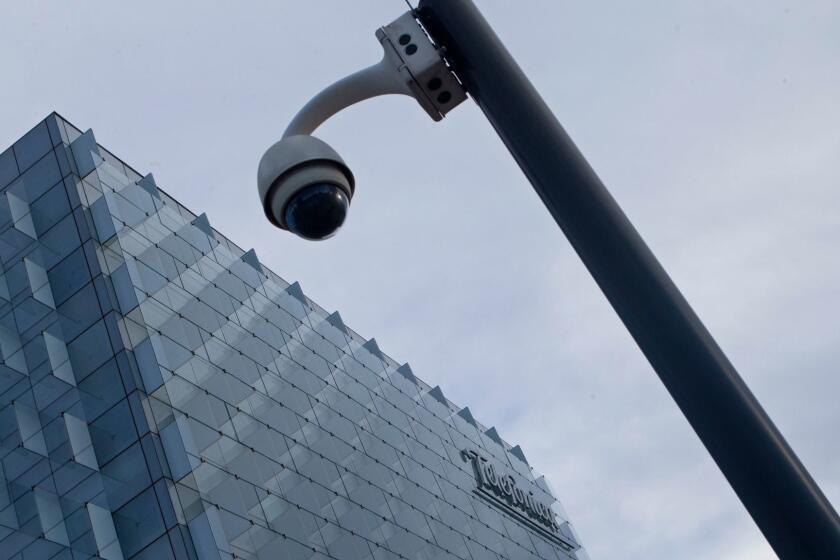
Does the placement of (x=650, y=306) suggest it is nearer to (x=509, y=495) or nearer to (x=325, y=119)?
(x=325, y=119)

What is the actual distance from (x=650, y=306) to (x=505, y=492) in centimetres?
2825

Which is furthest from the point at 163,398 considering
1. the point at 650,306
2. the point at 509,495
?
the point at 650,306

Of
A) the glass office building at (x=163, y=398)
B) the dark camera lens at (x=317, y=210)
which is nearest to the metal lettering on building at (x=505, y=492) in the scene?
the glass office building at (x=163, y=398)

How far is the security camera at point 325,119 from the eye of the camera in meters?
2.89

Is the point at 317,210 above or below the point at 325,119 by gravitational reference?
below

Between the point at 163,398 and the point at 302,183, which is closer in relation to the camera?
the point at 302,183

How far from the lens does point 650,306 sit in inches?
94.4

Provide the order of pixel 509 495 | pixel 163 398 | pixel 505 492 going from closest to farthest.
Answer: pixel 163 398 < pixel 505 492 < pixel 509 495

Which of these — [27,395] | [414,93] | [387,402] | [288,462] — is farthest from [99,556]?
[414,93]

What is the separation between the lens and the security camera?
2.89m

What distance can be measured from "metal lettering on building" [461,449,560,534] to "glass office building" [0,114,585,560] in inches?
155

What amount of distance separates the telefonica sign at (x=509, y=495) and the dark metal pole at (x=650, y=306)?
2644 cm

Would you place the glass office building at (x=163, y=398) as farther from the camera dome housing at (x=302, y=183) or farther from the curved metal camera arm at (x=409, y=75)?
the curved metal camera arm at (x=409, y=75)

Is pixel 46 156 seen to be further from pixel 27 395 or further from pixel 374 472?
pixel 374 472
